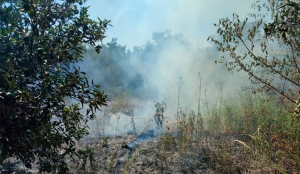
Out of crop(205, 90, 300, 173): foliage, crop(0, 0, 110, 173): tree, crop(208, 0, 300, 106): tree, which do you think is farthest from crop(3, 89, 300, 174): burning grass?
crop(0, 0, 110, 173): tree

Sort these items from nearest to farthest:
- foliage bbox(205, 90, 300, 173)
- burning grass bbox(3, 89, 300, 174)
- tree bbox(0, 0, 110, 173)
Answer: tree bbox(0, 0, 110, 173) → foliage bbox(205, 90, 300, 173) → burning grass bbox(3, 89, 300, 174)

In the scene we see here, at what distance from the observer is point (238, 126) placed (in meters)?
5.00

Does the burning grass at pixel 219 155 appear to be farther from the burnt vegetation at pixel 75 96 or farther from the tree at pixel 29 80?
the tree at pixel 29 80

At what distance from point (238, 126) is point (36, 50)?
4.50 meters

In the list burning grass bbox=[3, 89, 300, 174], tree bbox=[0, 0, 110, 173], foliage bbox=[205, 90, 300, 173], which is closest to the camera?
tree bbox=[0, 0, 110, 173]

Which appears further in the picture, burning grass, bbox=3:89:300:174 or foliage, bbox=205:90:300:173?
burning grass, bbox=3:89:300:174

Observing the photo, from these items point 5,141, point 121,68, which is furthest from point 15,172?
point 121,68

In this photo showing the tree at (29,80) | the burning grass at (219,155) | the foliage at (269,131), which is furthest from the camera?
the burning grass at (219,155)

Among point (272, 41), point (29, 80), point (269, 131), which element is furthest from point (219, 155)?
point (29, 80)

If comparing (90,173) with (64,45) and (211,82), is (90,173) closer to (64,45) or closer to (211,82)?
(64,45)

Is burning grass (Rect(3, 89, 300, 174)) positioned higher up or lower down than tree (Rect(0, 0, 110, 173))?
lower down

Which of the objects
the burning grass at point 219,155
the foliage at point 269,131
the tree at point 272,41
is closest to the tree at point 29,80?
the burning grass at point 219,155

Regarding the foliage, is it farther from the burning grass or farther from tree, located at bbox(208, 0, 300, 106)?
tree, located at bbox(208, 0, 300, 106)

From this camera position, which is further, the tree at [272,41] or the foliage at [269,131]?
the foliage at [269,131]
